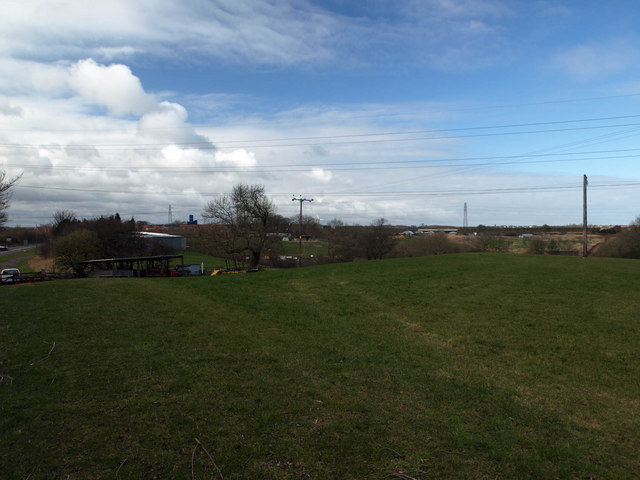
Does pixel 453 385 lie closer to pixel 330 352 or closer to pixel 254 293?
pixel 330 352

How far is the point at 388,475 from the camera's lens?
4.09 meters

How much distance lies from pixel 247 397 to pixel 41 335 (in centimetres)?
591

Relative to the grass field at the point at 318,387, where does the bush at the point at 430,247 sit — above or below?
above

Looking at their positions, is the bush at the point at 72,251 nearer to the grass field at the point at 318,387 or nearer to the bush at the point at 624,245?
the grass field at the point at 318,387

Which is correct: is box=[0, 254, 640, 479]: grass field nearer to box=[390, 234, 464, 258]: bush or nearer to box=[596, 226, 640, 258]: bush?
box=[596, 226, 640, 258]: bush

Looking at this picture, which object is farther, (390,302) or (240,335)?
(390,302)

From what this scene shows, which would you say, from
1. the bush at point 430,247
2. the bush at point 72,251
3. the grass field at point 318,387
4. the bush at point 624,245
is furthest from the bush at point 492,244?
the bush at point 72,251

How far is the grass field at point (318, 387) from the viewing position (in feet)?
14.3

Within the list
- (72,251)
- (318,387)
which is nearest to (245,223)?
(72,251)

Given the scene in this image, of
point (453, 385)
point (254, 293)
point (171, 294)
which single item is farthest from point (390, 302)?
point (171, 294)

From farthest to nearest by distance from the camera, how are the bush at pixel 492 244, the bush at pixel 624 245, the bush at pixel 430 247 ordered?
the bush at pixel 430 247
the bush at pixel 492 244
the bush at pixel 624 245

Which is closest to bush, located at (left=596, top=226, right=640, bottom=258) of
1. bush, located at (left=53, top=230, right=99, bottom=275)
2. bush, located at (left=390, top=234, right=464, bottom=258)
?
bush, located at (left=390, top=234, right=464, bottom=258)

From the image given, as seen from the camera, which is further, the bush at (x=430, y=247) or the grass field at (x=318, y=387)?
the bush at (x=430, y=247)

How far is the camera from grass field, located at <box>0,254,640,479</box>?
4359 millimetres
